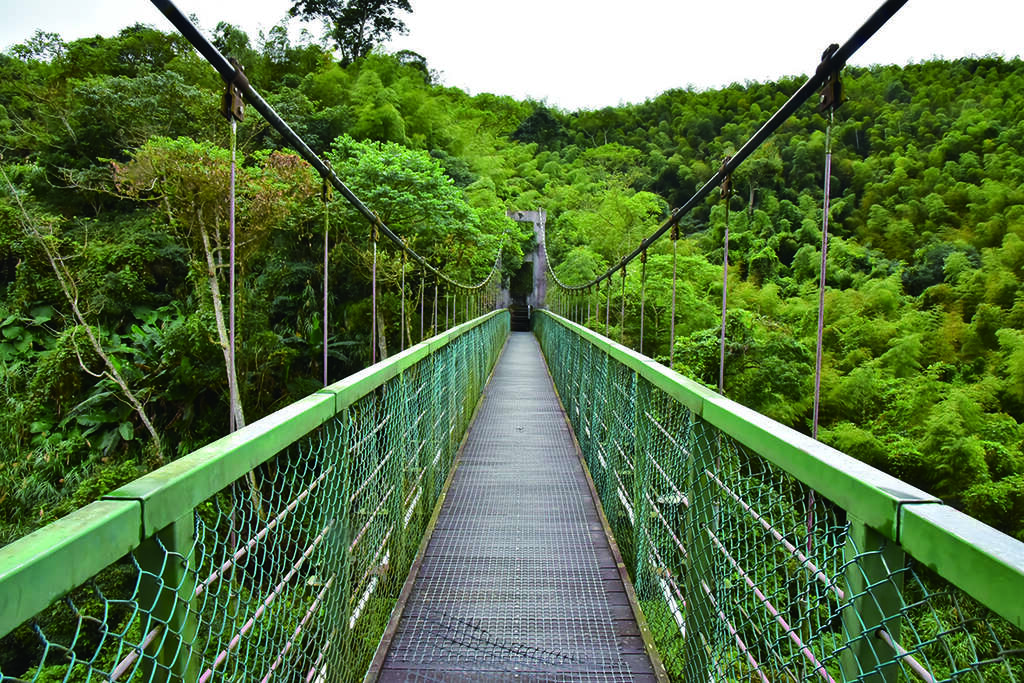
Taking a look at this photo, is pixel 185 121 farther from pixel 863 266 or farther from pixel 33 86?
pixel 863 266

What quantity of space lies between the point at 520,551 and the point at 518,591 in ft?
0.99

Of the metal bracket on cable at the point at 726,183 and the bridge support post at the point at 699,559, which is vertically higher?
the metal bracket on cable at the point at 726,183

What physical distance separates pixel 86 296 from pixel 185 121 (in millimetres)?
3616

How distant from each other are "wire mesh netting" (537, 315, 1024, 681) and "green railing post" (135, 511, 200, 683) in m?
0.72

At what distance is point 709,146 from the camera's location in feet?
103

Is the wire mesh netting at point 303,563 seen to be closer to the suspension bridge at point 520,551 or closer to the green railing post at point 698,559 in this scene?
the suspension bridge at point 520,551

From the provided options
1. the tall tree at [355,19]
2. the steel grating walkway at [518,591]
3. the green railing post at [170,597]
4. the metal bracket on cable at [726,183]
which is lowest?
the steel grating walkway at [518,591]

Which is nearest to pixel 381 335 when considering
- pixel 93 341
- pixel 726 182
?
pixel 93 341

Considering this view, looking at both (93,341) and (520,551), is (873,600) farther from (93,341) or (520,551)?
(93,341)

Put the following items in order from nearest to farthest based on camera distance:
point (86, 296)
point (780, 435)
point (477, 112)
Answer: point (780, 435) < point (86, 296) < point (477, 112)

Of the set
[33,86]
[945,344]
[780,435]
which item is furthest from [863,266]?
[33,86]

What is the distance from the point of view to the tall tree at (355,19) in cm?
2298

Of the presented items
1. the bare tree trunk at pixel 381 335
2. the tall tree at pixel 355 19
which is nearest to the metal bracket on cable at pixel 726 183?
the bare tree trunk at pixel 381 335

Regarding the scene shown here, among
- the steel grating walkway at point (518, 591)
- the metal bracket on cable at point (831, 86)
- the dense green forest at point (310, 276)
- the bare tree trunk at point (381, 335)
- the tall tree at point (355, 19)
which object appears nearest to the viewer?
the metal bracket on cable at point (831, 86)
